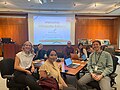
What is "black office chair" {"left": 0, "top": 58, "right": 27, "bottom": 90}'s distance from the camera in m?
2.86

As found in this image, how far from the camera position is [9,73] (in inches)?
122

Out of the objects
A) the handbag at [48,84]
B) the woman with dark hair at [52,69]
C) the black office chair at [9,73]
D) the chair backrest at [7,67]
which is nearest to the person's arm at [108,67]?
the woman with dark hair at [52,69]

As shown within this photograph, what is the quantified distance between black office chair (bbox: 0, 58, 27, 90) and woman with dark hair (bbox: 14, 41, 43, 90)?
0.09 meters

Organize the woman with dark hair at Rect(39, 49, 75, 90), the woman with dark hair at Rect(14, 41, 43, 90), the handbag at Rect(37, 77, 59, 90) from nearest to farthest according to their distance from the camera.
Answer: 1. the handbag at Rect(37, 77, 59, 90)
2. the woman with dark hair at Rect(39, 49, 75, 90)
3. the woman with dark hair at Rect(14, 41, 43, 90)

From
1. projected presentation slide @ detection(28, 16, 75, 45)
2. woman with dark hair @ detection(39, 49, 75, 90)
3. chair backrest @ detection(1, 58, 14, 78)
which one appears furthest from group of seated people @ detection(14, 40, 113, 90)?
projected presentation slide @ detection(28, 16, 75, 45)

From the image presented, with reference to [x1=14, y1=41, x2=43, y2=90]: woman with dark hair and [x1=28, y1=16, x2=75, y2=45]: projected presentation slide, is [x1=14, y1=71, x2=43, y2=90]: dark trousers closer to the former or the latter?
[x1=14, y1=41, x2=43, y2=90]: woman with dark hair

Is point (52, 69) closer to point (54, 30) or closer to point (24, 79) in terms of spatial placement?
point (24, 79)

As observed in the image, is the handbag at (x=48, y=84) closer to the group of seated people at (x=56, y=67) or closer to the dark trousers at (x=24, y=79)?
the group of seated people at (x=56, y=67)

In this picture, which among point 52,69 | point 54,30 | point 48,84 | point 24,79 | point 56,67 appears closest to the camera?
point 48,84

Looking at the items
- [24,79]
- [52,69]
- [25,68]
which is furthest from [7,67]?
[52,69]

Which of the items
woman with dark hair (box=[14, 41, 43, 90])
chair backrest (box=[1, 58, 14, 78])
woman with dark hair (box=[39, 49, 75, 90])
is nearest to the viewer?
woman with dark hair (box=[39, 49, 75, 90])

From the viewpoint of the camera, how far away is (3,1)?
684cm

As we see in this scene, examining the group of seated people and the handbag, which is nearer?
the handbag

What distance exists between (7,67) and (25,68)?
1.11 feet
